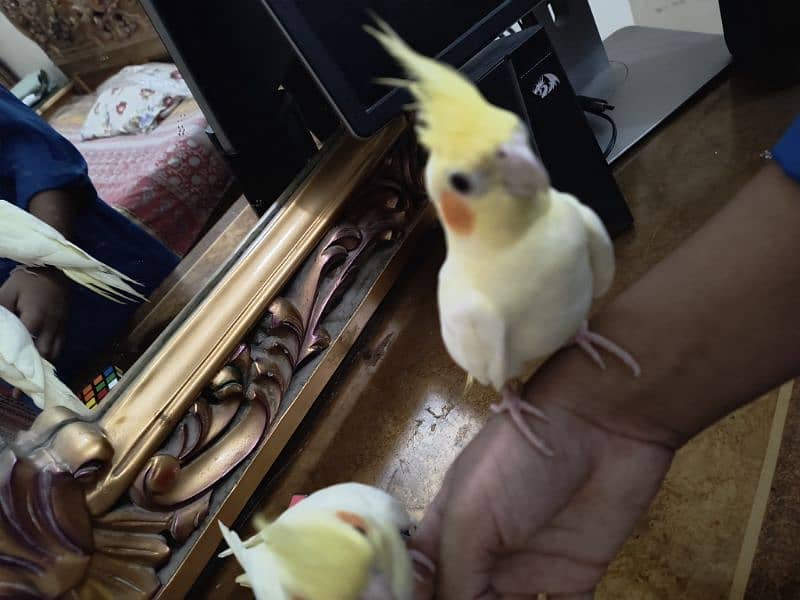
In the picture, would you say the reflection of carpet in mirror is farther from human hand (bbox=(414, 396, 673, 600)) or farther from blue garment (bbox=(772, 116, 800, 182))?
blue garment (bbox=(772, 116, 800, 182))

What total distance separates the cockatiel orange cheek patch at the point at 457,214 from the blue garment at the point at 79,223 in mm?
443

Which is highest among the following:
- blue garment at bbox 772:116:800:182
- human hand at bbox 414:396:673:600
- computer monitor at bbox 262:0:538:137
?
computer monitor at bbox 262:0:538:137

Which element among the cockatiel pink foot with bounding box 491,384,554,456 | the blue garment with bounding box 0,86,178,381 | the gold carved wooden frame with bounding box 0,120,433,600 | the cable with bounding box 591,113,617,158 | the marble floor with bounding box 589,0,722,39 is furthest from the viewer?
the marble floor with bounding box 589,0,722,39

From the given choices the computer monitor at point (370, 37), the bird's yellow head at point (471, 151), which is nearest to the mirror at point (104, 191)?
the computer monitor at point (370, 37)

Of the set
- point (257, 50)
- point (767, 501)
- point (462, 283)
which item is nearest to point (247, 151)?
point (257, 50)

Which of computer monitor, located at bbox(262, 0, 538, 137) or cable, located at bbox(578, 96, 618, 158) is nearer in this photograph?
computer monitor, located at bbox(262, 0, 538, 137)

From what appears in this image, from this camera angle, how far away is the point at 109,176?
0.60m

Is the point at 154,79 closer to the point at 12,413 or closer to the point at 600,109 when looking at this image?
the point at 12,413

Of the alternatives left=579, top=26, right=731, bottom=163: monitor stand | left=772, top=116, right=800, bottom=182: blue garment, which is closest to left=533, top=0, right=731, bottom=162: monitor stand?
left=579, top=26, right=731, bottom=163: monitor stand

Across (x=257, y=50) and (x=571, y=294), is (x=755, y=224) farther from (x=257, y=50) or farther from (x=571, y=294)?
(x=257, y=50)

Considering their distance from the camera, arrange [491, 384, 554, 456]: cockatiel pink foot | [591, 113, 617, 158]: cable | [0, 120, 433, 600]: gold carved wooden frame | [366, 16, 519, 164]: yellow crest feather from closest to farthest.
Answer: [366, 16, 519, 164]: yellow crest feather → [491, 384, 554, 456]: cockatiel pink foot → [0, 120, 433, 600]: gold carved wooden frame → [591, 113, 617, 158]: cable

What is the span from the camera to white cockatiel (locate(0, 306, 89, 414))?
48 centimetres

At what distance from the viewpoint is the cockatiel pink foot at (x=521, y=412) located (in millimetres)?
342

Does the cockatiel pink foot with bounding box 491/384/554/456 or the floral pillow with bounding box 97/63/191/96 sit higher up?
the floral pillow with bounding box 97/63/191/96
